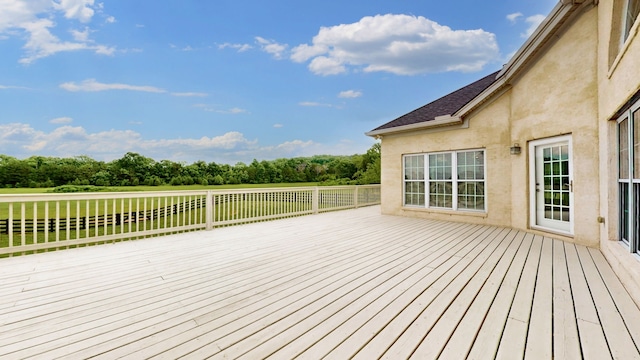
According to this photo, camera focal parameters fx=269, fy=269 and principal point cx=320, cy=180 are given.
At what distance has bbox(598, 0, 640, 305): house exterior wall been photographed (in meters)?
2.50

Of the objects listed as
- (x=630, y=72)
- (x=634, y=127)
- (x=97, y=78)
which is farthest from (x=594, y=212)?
(x=97, y=78)

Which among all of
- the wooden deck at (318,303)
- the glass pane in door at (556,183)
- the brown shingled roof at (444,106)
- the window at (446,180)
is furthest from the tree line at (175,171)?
the glass pane in door at (556,183)

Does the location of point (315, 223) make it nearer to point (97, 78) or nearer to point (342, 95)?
point (342, 95)

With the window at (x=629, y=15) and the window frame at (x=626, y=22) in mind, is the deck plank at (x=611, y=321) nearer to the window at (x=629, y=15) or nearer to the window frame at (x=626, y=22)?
the window frame at (x=626, y=22)

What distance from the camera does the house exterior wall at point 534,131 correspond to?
4.30 meters

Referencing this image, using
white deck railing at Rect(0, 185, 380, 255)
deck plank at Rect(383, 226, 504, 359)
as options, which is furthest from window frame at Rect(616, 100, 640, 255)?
white deck railing at Rect(0, 185, 380, 255)

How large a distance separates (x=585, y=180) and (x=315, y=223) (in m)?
5.16

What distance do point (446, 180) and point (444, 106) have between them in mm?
2458

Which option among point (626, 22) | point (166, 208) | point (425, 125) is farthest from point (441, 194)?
point (166, 208)

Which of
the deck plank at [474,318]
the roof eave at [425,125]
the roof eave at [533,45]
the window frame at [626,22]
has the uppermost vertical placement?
the roof eave at [533,45]

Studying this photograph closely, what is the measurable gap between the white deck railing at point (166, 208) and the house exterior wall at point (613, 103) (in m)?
6.23

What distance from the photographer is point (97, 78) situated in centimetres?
2541

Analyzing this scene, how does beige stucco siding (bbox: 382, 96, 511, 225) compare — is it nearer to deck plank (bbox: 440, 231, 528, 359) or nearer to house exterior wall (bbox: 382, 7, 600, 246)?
house exterior wall (bbox: 382, 7, 600, 246)

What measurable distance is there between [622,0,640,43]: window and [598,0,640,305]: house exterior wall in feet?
0.49
